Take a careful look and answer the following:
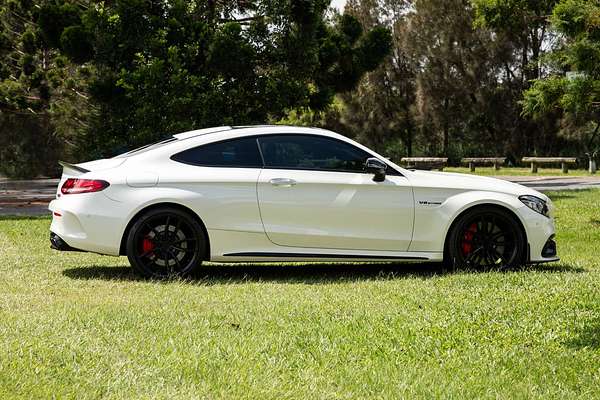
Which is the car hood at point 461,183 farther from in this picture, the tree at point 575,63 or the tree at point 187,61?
the tree at point 187,61

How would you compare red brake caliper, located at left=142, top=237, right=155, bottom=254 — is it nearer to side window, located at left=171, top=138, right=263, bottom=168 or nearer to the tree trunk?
side window, located at left=171, top=138, right=263, bottom=168

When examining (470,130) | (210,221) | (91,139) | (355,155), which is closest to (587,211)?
(355,155)

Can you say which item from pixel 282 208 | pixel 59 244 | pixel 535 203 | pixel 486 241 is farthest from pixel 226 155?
pixel 535 203

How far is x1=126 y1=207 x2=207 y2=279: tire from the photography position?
339 inches

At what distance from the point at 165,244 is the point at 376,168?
7.41 feet

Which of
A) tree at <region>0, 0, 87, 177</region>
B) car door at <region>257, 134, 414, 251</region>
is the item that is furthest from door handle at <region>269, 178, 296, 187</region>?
tree at <region>0, 0, 87, 177</region>

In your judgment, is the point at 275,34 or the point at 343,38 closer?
the point at 275,34

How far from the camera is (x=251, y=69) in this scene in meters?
25.5

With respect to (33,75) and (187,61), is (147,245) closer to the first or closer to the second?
(187,61)

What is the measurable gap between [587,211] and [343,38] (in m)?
13.5

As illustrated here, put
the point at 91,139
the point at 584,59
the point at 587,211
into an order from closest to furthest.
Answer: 1. the point at 584,59
2. the point at 587,211
3. the point at 91,139

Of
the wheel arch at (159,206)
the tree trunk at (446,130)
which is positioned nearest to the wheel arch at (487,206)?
the wheel arch at (159,206)

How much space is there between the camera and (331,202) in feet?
28.9

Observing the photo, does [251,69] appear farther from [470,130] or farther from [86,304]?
[470,130]
